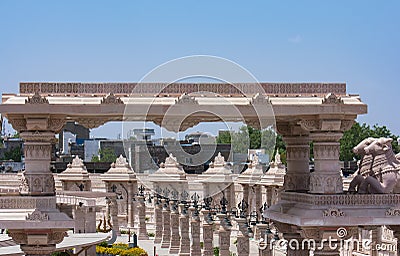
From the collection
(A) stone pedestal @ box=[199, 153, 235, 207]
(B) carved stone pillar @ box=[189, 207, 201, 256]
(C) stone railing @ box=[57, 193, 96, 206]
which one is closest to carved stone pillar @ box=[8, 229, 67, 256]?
(C) stone railing @ box=[57, 193, 96, 206]

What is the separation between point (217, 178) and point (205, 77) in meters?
16.3

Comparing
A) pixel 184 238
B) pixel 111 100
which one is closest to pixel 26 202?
pixel 111 100

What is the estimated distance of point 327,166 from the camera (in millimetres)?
12906

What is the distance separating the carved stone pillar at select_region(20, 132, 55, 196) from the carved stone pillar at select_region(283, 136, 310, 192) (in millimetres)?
4576

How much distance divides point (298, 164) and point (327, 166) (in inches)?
80.7

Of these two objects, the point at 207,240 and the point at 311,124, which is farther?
the point at 207,240

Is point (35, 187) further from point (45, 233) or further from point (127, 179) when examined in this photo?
point (127, 179)

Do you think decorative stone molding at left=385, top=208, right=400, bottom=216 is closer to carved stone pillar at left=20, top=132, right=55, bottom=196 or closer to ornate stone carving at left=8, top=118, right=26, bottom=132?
carved stone pillar at left=20, top=132, right=55, bottom=196

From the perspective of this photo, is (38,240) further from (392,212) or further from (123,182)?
(123,182)

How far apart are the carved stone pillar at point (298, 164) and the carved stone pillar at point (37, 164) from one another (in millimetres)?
4576

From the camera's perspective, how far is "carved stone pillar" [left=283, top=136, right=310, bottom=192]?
1480 centimetres

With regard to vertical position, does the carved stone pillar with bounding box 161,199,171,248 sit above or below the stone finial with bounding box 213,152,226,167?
below

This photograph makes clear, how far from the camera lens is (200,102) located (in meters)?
12.6

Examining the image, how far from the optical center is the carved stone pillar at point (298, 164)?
48.6 feet
